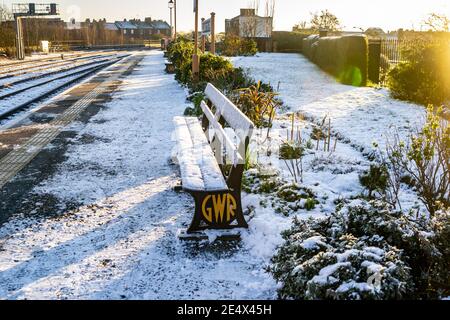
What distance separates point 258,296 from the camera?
317 cm

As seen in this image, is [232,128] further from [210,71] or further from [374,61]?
[374,61]

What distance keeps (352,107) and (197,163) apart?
6570 millimetres

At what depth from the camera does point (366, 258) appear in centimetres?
279

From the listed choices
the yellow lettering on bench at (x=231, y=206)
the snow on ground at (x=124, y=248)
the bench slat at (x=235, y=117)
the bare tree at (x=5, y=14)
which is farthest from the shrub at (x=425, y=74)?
the bare tree at (x=5, y=14)

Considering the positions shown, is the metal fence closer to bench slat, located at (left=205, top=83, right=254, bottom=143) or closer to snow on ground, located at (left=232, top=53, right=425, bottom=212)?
snow on ground, located at (left=232, top=53, right=425, bottom=212)

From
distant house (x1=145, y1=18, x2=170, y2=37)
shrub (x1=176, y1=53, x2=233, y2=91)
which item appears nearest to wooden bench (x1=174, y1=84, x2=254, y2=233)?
shrub (x1=176, y1=53, x2=233, y2=91)

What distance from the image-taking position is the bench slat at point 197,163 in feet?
12.8

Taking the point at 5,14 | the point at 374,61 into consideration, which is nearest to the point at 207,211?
the point at 374,61

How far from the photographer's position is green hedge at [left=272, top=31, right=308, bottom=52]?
34.0 metres

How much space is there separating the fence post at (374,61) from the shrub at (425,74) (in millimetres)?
3977

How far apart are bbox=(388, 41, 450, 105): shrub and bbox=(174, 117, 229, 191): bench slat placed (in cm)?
696

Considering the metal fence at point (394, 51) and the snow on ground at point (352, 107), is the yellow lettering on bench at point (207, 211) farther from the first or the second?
the metal fence at point (394, 51)

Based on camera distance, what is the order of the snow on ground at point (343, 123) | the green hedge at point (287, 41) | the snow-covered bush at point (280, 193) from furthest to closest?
the green hedge at point (287, 41)
the snow on ground at point (343, 123)
the snow-covered bush at point (280, 193)

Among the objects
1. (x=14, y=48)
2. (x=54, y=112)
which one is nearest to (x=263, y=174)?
(x=54, y=112)
